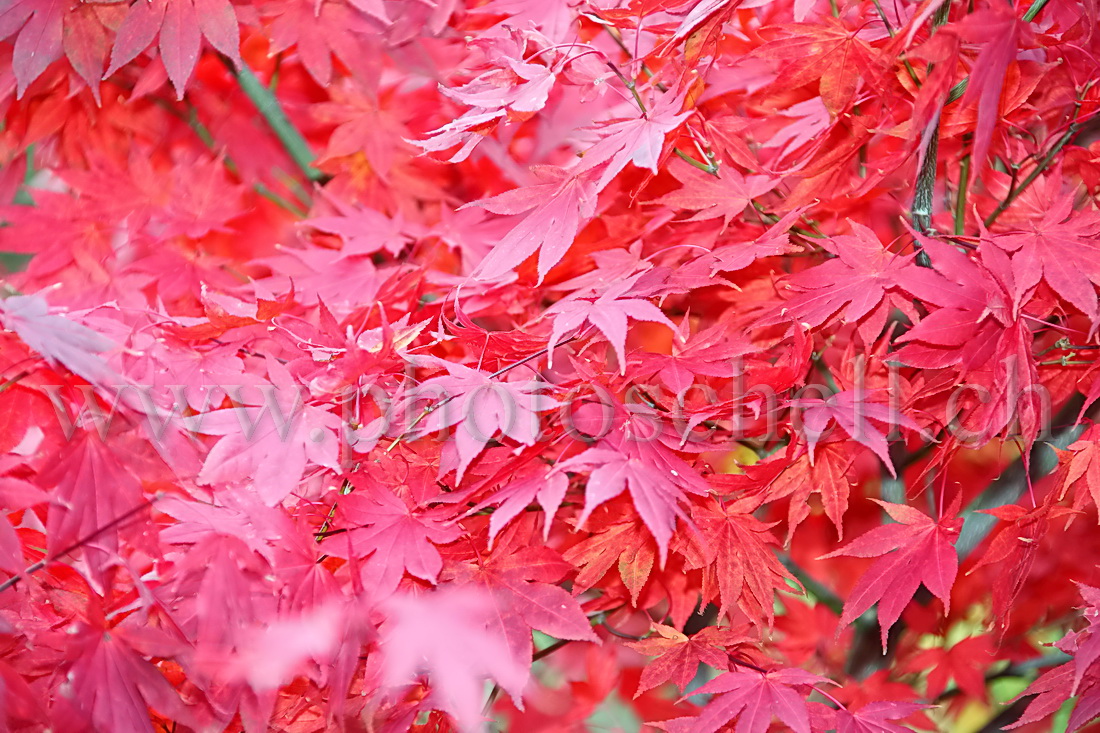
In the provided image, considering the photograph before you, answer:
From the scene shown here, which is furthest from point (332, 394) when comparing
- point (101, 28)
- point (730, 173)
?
point (101, 28)

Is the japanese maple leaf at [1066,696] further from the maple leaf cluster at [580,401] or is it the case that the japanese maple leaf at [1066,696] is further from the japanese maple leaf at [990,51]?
the japanese maple leaf at [990,51]

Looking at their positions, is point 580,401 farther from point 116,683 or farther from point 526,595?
point 116,683

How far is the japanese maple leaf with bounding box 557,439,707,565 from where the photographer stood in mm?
626

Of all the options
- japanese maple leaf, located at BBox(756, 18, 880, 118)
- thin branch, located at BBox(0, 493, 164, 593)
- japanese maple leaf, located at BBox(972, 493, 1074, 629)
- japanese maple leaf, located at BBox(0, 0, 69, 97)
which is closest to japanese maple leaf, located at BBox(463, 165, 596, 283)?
japanese maple leaf, located at BBox(756, 18, 880, 118)

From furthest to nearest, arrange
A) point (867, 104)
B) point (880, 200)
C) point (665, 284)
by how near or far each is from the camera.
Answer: point (880, 200)
point (867, 104)
point (665, 284)

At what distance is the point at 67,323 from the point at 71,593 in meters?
0.28

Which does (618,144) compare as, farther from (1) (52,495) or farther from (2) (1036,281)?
(1) (52,495)

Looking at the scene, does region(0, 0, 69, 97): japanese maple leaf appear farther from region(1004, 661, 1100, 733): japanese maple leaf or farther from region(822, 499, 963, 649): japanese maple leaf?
region(1004, 661, 1100, 733): japanese maple leaf

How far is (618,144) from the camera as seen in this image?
0.72m

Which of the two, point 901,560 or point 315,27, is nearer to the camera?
point 901,560

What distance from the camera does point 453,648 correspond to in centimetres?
63

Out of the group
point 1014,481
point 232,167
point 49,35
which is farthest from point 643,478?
point 232,167

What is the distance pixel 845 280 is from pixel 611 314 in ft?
0.83

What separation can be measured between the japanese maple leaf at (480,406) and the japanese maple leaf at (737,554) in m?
0.22
